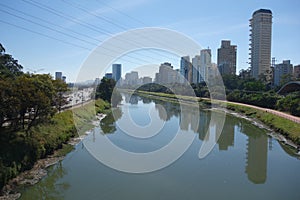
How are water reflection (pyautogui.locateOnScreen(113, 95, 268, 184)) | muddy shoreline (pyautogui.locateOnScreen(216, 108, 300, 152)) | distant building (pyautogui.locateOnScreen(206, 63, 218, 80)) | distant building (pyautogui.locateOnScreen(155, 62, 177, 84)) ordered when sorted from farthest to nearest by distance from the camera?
distant building (pyautogui.locateOnScreen(206, 63, 218, 80)) → distant building (pyautogui.locateOnScreen(155, 62, 177, 84)) → muddy shoreline (pyautogui.locateOnScreen(216, 108, 300, 152)) → water reflection (pyautogui.locateOnScreen(113, 95, 268, 184))

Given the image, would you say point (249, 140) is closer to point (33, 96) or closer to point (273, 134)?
point (273, 134)

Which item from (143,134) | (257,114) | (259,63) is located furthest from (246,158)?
(259,63)

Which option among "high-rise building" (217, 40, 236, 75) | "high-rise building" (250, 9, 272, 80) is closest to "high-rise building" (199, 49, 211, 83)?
"high-rise building" (250, 9, 272, 80)

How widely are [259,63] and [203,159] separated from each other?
130 ft

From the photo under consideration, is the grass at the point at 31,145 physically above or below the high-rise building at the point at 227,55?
Answer: below

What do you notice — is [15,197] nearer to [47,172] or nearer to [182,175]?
[47,172]

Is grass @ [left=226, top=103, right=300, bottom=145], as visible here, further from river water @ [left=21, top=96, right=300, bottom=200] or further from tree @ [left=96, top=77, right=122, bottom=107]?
tree @ [left=96, top=77, right=122, bottom=107]

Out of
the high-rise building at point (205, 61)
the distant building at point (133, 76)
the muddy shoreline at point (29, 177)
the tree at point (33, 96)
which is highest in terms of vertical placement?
the high-rise building at point (205, 61)

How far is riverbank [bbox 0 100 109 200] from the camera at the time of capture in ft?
21.8

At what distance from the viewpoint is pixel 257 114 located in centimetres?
2012

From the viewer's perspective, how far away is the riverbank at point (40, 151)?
6.65 metres

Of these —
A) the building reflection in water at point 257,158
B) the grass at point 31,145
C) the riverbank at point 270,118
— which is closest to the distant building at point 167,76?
the riverbank at point 270,118

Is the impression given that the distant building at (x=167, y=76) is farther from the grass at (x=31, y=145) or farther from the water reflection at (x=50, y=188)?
the water reflection at (x=50, y=188)

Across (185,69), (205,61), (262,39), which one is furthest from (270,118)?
(262,39)
